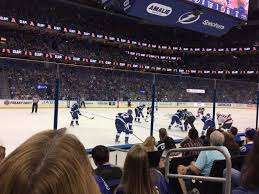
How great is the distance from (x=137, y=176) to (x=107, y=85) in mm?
5547

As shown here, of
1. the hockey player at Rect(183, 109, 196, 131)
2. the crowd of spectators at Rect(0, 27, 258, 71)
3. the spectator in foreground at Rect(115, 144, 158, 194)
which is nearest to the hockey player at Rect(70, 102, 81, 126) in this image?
the hockey player at Rect(183, 109, 196, 131)

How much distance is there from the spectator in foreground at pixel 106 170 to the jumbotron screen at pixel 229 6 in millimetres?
4673

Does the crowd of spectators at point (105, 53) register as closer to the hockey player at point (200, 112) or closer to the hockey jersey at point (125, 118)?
the hockey player at point (200, 112)

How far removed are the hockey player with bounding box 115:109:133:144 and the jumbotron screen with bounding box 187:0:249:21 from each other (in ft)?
9.25

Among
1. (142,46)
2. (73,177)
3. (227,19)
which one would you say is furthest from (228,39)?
(73,177)

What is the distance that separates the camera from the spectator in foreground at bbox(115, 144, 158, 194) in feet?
7.14

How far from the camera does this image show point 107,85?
7.69 metres

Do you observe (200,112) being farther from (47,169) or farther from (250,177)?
(47,169)

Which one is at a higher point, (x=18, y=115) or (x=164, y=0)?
(x=164, y=0)

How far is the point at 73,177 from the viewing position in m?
0.60

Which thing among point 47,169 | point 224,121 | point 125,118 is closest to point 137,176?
point 47,169

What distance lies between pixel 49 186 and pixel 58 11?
2991 cm

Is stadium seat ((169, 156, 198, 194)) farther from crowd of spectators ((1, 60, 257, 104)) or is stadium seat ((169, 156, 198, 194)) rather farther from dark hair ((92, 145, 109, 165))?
crowd of spectators ((1, 60, 257, 104))

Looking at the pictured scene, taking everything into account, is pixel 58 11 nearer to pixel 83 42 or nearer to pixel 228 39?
pixel 83 42
